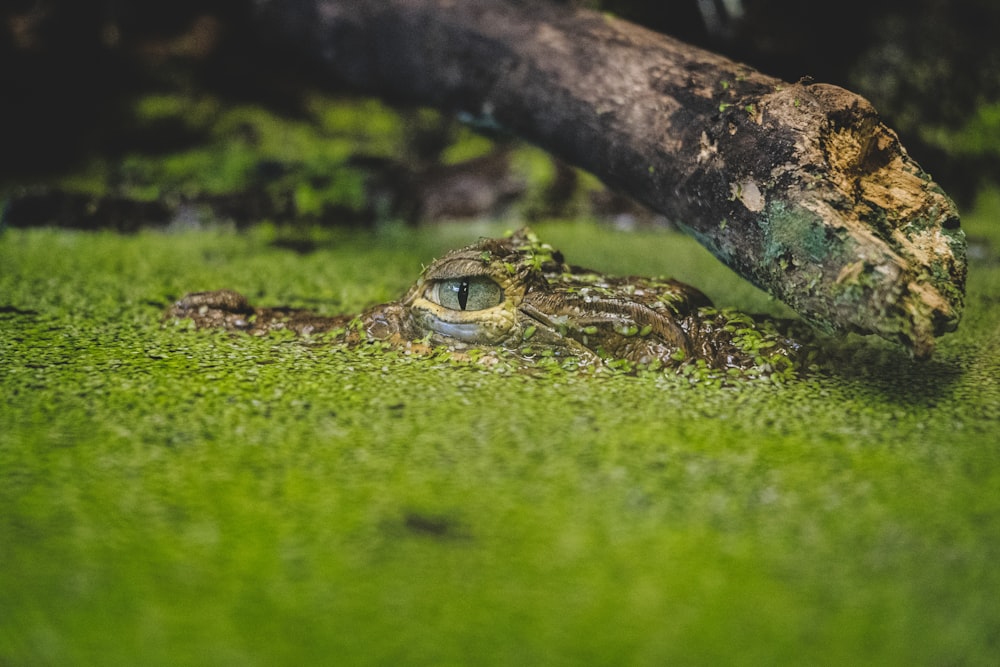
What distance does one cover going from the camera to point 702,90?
2.63 m

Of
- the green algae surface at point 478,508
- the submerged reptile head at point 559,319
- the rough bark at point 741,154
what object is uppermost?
the rough bark at point 741,154

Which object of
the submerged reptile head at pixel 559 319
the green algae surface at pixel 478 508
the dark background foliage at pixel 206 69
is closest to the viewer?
the green algae surface at pixel 478 508

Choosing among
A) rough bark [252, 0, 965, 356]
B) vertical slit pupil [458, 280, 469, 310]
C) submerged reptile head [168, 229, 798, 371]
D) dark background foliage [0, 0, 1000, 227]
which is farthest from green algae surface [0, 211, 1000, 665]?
dark background foliage [0, 0, 1000, 227]

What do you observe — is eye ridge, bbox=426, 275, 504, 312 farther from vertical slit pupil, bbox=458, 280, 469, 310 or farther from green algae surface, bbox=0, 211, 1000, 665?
green algae surface, bbox=0, 211, 1000, 665

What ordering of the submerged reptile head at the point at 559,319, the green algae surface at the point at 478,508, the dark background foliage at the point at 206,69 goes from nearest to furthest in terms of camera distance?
the green algae surface at the point at 478,508 → the submerged reptile head at the point at 559,319 → the dark background foliage at the point at 206,69

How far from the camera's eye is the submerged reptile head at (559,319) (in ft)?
8.00

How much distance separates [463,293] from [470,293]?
2 centimetres

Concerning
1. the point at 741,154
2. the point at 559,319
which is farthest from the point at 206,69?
Result: the point at 741,154

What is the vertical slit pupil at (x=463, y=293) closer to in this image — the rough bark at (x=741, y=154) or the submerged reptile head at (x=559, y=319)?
the submerged reptile head at (x=559, y=319)

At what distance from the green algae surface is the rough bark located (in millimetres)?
369

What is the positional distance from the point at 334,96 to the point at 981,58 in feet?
15.4

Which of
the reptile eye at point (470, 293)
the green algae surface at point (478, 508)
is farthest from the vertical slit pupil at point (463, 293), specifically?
the green algae surface at point (478, 508)

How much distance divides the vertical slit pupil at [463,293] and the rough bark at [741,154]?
0.83 m

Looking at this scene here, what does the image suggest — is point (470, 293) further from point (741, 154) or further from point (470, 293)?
point (741, 154)
